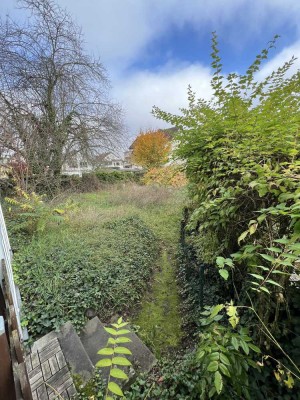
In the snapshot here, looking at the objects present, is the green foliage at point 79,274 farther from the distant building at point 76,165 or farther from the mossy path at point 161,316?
the distant building at point 76,165

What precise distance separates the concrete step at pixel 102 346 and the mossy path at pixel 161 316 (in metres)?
0.23

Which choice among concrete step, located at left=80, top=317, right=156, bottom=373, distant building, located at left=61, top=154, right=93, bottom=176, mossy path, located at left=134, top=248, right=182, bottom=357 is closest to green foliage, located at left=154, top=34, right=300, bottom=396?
mossy path, located at left=134, top=248, right=182, bottom=357

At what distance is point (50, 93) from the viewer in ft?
34.2

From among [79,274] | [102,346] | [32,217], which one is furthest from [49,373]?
[32,217]

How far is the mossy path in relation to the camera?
2686 mm

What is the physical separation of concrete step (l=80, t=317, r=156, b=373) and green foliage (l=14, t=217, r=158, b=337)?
0.49ft

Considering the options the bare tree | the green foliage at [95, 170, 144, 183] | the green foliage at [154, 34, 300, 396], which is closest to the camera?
the green foliage at [154, 34, 300, 396]

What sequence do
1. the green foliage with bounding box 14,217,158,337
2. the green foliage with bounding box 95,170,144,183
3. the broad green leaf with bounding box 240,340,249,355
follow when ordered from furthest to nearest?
1. the green foliage with bounding box 95,170,144,183
2. the green foliage with bounding box 14,217,158,337
3. the broad green leaf with bounding box 240,340,249,355

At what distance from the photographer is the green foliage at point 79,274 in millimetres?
2646

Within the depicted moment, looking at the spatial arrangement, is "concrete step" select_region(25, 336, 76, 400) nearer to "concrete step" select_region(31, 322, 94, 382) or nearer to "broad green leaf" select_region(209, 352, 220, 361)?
"concrete step" select_region(31, 322, 94, 382)

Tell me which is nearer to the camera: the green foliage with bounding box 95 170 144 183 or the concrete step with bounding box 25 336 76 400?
the concrete step with bounding box 25 336 76 400

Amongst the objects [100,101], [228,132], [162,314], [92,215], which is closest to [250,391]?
[162,314]

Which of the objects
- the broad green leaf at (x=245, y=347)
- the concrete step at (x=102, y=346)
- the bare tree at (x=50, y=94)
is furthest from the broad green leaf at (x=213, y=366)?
the bare tree at (x=50, y=94)

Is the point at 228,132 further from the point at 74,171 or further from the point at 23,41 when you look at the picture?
the point at 74,171
